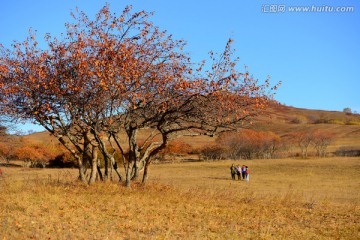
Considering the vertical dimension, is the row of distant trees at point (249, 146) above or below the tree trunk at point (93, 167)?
above

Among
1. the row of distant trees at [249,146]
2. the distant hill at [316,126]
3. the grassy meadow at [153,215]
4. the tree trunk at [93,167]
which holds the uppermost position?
the distant hill at [316,126]

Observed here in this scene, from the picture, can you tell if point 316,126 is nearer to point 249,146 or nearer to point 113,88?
point 249,146

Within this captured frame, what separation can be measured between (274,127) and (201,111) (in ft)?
468

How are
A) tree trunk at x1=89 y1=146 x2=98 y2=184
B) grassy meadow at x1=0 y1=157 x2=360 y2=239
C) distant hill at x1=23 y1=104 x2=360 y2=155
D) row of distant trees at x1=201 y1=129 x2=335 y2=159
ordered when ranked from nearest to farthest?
grassy meadow at x1=0 y1=157 x2=360 y2=239, tree trunk at x1=89 y1=146 x2=98 y2=184, row of distant trees at x1=201 y1=129 x2=335 y2=159, distant hill at x1=23 y1=104 x2=360 y2=155

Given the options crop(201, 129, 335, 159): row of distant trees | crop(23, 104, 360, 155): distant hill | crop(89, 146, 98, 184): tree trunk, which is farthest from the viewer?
crop(23, 104, 360, 155): distant hill

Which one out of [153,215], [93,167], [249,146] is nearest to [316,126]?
[249,146]

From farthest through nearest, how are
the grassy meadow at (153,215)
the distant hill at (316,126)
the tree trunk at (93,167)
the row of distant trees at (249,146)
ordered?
1. the distant hill at (316,126)
2. the row of distant trees at (249,146)
3. the tree trunk at (93,167)
4. the grassy meadow at (153,215)

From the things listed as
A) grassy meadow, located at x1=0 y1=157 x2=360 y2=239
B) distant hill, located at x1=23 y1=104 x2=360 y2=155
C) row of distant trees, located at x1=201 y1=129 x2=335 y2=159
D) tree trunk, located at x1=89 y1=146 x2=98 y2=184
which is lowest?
grassy meadow, located at x1=0 y1=157 x2=360 y2=239

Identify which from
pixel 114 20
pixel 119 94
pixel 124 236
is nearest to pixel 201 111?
pixel 119 94

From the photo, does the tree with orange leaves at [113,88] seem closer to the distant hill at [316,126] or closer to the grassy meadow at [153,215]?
the grassy meadow at [153,215]

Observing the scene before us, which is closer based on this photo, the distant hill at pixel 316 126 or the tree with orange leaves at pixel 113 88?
the tree with orange leaves at pixel 113 88

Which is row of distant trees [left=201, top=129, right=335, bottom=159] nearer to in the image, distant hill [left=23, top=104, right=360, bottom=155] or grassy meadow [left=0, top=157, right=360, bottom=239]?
distant hill [left=23, top=104, right=360, bottom=155]

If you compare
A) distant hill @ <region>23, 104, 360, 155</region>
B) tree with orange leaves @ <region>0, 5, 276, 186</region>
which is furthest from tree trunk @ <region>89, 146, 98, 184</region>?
distant hill @ <region>23, 104, 360, 155</region>

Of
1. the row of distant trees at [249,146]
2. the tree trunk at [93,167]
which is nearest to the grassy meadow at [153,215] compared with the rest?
the tree trunk at [93,167]
